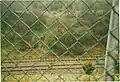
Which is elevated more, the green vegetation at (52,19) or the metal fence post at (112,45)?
the green vegetation at (52,19)

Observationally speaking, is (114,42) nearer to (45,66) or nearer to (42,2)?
(42,2)

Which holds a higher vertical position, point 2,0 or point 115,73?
point 2,0

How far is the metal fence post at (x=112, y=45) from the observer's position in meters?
1.19

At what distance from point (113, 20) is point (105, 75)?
10.5 inches

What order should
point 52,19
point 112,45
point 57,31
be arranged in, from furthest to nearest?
point 57,31 → point 52,19 → point 112,45

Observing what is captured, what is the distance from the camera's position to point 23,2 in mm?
1257

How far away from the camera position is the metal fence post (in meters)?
1.19

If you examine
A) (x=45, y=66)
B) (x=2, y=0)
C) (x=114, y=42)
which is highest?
(x=45, y=66)

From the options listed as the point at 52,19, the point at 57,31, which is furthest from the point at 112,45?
the point at 57,31

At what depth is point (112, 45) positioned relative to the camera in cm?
122

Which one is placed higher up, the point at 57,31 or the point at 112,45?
the point at 57,31

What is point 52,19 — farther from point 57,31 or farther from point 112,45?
point 112,45

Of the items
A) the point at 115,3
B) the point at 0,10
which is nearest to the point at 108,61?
the point at 115,3

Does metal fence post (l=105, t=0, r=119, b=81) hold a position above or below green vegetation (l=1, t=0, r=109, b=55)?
below
